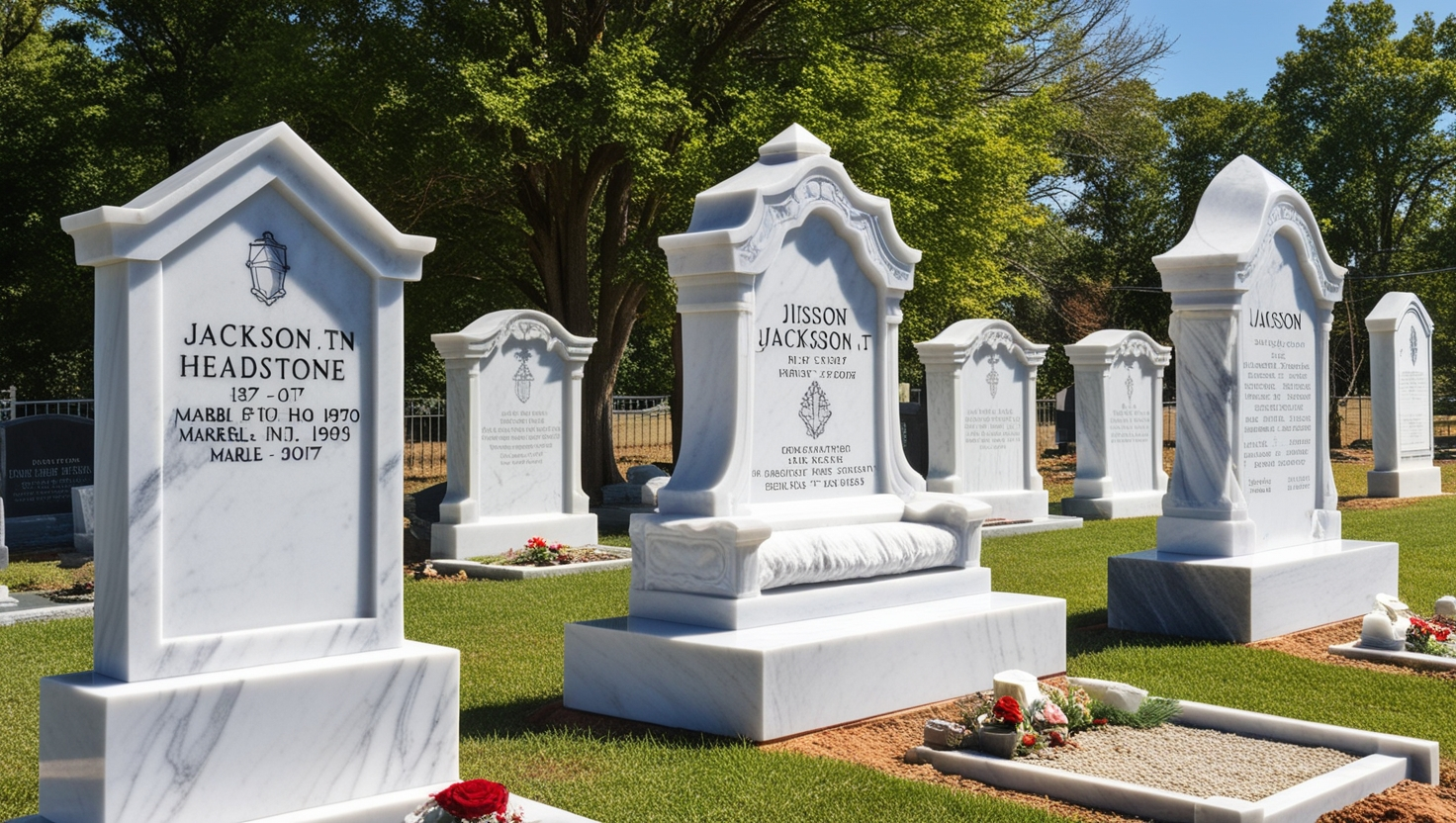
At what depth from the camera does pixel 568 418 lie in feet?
49.3

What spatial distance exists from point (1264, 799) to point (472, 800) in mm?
2933

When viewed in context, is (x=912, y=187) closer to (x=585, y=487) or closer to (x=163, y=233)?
(x=585, y=487)

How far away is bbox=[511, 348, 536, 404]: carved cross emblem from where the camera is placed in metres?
14.5

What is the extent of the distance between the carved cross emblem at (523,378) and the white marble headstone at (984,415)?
5.04 m

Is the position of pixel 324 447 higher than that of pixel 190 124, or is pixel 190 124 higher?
pixel 190 124

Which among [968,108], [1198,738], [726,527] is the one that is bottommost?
[1198,738]

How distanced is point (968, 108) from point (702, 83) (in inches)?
187

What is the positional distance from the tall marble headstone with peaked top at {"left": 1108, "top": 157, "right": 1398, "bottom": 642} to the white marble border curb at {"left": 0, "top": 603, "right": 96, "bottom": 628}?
822 cm

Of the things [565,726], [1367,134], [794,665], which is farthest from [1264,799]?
[1367,134]

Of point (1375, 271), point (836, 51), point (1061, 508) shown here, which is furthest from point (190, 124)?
point (1375, 271)

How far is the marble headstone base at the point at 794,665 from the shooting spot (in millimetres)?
6375

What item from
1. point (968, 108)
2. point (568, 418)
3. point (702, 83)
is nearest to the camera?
point (568, 418)

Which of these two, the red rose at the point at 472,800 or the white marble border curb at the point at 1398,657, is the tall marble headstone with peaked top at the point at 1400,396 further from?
the red rose at the point at 472,800

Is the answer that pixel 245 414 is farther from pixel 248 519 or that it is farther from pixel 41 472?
pixel 41 472
